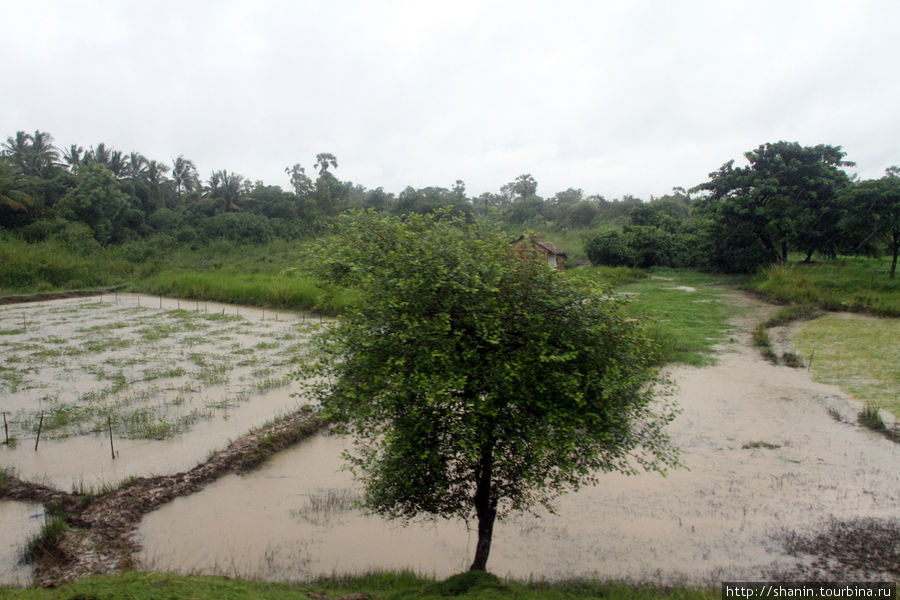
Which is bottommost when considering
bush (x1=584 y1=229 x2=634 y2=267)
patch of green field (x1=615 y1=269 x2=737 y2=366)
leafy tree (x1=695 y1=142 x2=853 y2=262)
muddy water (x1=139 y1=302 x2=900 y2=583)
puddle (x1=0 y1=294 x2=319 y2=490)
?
muddy water (x1=139 y1=302 x2=900 y2=583)

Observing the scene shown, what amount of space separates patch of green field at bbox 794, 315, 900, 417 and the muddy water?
102 inches

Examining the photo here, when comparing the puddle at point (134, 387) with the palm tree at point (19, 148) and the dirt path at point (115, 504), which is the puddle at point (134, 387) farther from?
the palm tree at point (19, 148)

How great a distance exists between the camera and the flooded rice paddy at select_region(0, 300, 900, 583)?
5184mm

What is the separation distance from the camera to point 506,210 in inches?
1908

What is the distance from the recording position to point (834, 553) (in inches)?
201

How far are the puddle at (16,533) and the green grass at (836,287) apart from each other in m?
21.1

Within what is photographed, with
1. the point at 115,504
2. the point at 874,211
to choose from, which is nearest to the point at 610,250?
the point at 874,211

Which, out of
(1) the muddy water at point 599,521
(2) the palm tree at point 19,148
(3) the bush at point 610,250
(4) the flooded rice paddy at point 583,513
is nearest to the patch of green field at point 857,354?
(4) the flooded rice paddy at point 583,513

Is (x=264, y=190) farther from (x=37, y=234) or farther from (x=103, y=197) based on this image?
(x=37, y=234)

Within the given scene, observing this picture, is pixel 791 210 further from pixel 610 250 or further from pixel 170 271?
pixel 170 271

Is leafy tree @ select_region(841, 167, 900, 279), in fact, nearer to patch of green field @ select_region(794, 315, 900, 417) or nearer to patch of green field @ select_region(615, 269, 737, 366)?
patch of green field @ select_region(794, 315, 900, 417)

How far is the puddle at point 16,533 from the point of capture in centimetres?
486

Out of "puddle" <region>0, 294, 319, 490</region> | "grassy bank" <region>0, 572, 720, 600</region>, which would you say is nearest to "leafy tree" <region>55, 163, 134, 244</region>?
"puddle" <region>0, 294, 319, 490</region>

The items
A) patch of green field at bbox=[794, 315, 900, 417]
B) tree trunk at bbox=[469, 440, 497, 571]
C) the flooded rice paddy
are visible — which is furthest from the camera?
patch of green field at bbox=[794, 315, 900, 417]
